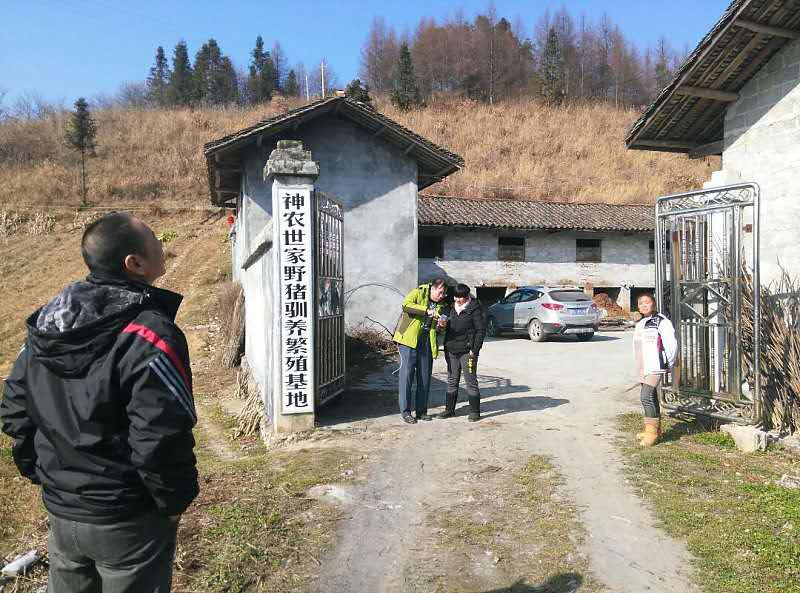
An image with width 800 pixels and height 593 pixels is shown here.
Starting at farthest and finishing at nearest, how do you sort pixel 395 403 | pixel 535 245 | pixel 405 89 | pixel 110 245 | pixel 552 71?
pixel 552 71 < pixel 405 89 < pixel 535 245 < pixel 395 403 < pixel 110 245

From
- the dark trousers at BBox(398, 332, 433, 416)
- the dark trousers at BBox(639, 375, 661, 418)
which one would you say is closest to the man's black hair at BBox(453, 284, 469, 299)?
the dark trousers at BBox(398, 332, 433, 416)

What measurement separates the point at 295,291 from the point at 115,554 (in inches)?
201

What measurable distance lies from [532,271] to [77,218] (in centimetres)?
2448

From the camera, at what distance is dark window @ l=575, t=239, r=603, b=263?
83.6ft

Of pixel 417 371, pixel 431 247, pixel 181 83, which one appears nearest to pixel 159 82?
pixel 181 83

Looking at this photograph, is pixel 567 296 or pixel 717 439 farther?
pixel 567 296

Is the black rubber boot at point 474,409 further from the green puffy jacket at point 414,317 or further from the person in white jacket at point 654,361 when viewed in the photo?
the person in white jacket at point 654,361

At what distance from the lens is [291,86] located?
75062 mm

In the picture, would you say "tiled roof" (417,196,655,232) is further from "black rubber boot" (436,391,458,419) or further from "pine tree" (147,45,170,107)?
"pine tree" (147,45,170,107)

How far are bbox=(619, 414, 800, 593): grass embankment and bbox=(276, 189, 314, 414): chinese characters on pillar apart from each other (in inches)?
143

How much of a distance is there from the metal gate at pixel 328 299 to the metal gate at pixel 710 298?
4.06 meters

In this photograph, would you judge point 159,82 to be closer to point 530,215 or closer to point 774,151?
point 530,215

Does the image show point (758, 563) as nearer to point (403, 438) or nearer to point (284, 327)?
point (403, 438)

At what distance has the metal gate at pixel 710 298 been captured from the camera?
6.93 m
